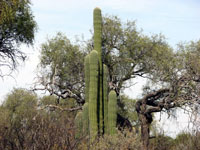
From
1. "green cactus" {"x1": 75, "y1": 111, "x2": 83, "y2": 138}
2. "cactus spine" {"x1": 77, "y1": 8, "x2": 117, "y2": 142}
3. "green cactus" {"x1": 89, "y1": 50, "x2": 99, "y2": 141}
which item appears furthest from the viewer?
"cactus spine" {"x1": 77, "y1": 8, "x2": 117, "y2": 142}

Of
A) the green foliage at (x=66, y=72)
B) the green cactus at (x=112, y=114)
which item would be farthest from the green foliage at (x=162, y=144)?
the green foliage at (x=66, y=72)

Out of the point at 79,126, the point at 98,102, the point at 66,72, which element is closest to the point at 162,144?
the point at 79,126

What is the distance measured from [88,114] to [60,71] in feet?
18.6

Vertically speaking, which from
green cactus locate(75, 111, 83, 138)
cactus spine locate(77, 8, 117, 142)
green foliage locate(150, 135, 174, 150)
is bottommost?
green foliage locate(150, 135, 174, 150)

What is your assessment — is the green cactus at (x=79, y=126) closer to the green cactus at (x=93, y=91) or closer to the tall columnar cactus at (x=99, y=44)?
the green cactus at (x=93, y=91)

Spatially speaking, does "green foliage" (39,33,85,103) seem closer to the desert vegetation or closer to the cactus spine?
the desert vegetation

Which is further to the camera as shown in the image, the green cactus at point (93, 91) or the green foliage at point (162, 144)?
the green cactus at point (93, 91)

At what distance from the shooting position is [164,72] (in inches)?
768

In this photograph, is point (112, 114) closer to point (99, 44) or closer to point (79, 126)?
point (79, 126)

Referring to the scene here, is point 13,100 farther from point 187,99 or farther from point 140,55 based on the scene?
point 187,99

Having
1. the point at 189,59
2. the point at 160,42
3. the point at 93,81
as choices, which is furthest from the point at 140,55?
the point at 93,81

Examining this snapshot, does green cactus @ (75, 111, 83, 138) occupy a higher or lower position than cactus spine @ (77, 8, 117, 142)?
lower

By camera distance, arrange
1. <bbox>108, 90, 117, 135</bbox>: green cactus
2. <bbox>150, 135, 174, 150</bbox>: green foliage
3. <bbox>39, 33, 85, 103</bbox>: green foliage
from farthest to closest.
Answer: <bbox>39, 33, 85, 103</bbox>: green foliage → <bbox>108, 90, 117, 135</bbox>: green cactus → <bbox>150, 135, 174, 150</bbox>: green foliage

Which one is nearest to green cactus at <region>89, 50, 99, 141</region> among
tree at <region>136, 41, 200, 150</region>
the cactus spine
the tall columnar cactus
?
the cactus spine
